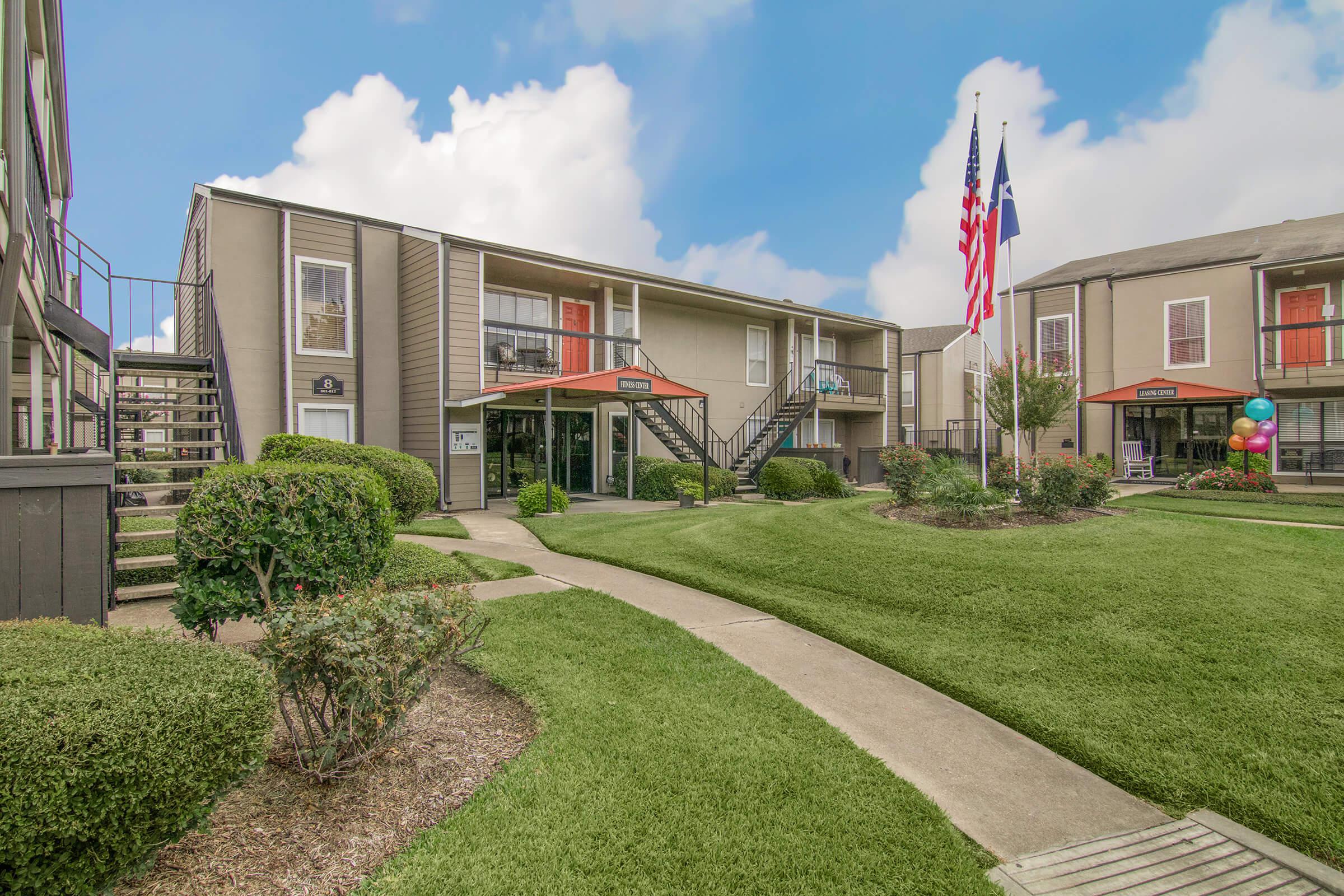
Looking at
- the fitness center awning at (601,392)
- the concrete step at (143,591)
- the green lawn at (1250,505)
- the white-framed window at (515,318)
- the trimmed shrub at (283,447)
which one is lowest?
the concrete step at (143,591)

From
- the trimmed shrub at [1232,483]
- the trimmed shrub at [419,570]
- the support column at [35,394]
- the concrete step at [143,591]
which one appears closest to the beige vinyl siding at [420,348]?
the support column at [35,394]

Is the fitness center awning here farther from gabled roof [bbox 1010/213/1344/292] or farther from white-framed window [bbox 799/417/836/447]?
gabled roof [bbox 1010/213/1344/292]

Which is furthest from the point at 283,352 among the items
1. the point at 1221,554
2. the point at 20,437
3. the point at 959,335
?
the point at 959,335

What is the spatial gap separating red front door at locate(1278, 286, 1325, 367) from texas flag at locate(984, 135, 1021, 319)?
14.4 m

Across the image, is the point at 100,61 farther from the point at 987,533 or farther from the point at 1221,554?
the point at 1221,554

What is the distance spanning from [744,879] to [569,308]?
1671cm

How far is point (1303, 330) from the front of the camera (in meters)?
18.9

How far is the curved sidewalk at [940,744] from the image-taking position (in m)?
2.96

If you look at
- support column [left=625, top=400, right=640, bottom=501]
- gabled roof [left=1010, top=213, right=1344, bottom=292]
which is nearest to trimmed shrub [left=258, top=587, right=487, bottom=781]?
support column [left=625, top=400, right=640, bottom=501]

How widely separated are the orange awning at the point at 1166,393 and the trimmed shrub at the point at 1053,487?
44.5 feet

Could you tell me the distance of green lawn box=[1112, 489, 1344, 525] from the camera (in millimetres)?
11254

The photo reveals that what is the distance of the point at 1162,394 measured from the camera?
18938 millimetres

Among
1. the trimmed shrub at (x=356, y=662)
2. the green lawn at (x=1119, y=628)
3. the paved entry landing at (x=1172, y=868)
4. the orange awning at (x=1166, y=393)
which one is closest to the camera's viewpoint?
the paved entry landing at (x=1172, y=868)

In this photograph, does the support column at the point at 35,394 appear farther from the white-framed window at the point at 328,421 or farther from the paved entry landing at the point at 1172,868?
the paved entry landing at the point at 1172,868
